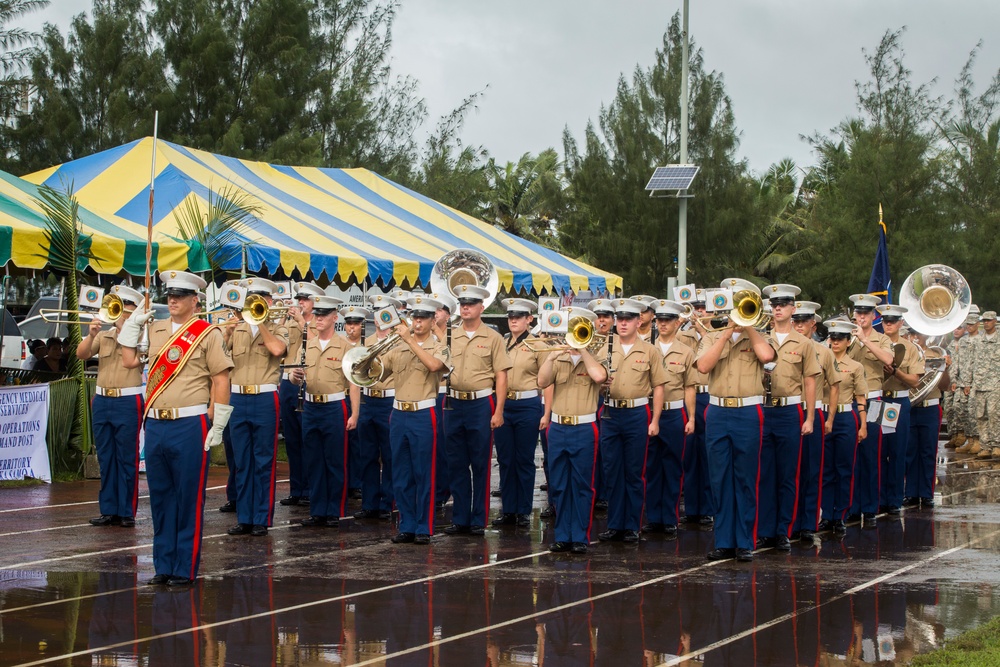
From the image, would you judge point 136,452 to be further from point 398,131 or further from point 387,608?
point 398,131

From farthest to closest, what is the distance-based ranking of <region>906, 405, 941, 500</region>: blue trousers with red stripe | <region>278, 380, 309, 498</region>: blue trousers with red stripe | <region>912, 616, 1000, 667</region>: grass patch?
<region>906, 405, 941, 500</region>: blue trousers with red stripe < <region>278, 380, 309, 498</region>: blue trousers with red stripe < <region>912, 616, 1000, 667</region>: grass patch

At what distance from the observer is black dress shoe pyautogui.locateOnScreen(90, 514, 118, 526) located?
11102 millimetres

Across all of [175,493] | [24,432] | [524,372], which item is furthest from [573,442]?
[24,432]

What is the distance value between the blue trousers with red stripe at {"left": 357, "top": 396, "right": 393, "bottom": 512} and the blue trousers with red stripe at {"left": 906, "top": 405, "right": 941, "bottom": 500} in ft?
18.1

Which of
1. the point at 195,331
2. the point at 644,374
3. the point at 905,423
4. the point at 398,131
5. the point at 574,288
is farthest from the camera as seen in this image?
the point at 398,131

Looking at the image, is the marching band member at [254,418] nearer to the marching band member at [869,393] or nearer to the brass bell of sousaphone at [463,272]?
the brass bell of sousaphone at [463,272]

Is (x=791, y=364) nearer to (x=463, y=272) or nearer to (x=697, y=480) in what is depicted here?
(x=697, y=480)

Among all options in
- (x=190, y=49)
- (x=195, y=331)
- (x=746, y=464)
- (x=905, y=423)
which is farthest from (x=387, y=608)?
(x=190, y=49)

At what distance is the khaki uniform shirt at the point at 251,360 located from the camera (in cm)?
1088

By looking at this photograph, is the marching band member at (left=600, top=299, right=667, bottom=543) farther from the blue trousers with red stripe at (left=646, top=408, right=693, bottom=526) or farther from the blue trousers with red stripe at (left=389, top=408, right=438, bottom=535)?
the blue trousers with red stripe at (left=389, top=408, right=438, bottom=535)

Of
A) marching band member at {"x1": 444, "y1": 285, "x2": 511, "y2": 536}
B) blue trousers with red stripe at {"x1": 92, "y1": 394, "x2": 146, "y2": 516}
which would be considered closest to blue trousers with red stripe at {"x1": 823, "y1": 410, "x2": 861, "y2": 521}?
marching band member at {"x1": 444, "y1": 285, "x2": 511, "y2": 536}

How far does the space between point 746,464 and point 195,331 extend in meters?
4.25

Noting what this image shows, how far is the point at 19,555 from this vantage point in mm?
9508

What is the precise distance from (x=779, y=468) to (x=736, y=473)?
2.26 ft
